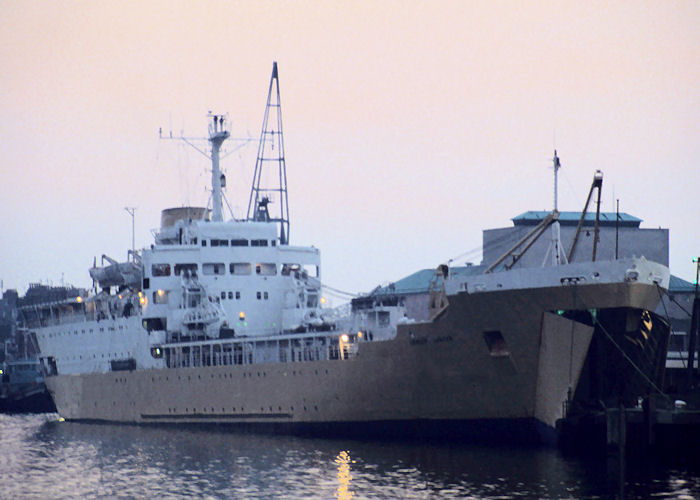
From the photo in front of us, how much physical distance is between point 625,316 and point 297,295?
16.9 metres

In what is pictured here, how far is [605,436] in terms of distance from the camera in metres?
35.8

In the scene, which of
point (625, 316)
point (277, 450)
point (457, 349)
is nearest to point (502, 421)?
point (457, 349)

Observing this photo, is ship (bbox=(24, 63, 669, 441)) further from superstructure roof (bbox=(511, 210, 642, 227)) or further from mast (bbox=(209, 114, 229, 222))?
superstructure roof (bbox=(511, 210, 642, 227))

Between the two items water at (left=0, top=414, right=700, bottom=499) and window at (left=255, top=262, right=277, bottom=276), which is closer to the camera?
water at (left=0, top=414, right=700, bottom=499)

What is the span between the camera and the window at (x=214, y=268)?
49.7 metres

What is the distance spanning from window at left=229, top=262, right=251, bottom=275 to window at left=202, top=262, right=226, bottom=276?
1.21 feet

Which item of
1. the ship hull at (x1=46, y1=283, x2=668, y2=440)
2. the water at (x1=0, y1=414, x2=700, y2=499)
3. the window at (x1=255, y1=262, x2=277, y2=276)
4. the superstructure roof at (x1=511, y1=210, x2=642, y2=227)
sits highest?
the superstructure roof at (x1=511, y1=210, x2=642, y2=227)

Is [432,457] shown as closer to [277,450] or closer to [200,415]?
[277,450]

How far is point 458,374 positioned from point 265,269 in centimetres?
1495

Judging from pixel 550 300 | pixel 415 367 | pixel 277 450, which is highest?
pixel 550 300

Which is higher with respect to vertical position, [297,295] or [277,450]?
[297,295]

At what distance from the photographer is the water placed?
30422mm

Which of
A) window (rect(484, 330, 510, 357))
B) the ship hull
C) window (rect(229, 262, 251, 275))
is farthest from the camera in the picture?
window (rect(229, 262, 251, 275))

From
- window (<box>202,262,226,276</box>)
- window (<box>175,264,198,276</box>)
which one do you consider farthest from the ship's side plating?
window (<box>175,264,198,276</box>)
